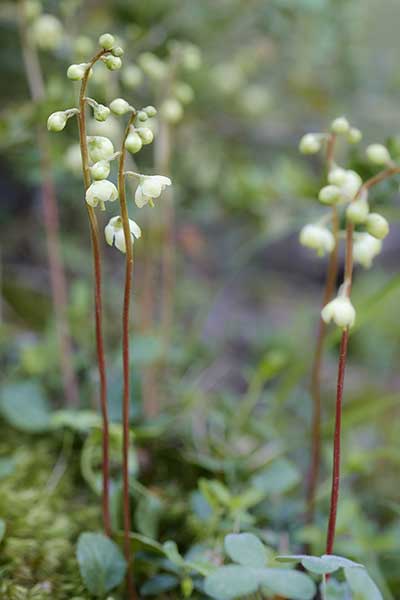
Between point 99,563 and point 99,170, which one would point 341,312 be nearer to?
point 99,170

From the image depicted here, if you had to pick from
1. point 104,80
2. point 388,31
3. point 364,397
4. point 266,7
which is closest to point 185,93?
point 104,80

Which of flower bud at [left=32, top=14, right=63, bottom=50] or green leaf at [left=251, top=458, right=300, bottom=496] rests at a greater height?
flower bud at [left=32, top=14, right=63, bottom=50]

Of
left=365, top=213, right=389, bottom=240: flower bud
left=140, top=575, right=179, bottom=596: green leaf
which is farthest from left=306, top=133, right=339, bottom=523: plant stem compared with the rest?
left=140, top=575, right=179, bottom=596: green leaf

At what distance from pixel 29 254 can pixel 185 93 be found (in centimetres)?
107

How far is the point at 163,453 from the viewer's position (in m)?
1.25

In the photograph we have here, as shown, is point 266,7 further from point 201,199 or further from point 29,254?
point 29,254

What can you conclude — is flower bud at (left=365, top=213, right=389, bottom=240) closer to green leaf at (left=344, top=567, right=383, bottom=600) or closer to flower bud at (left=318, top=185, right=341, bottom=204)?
flower bud at (left=318, top=185, right=341, bottom=204)

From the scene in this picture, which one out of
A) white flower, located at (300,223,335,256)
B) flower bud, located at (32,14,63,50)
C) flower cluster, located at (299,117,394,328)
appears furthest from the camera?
flower bud, located at (32,14,63,50)

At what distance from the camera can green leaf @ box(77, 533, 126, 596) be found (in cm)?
82

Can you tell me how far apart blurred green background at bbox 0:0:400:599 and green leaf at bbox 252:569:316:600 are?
282 millimetres

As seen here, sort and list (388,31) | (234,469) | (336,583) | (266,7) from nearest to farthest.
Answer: (336,583) < (234,469) < (266,7) < (388,31)

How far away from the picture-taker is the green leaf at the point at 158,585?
34.4 inches

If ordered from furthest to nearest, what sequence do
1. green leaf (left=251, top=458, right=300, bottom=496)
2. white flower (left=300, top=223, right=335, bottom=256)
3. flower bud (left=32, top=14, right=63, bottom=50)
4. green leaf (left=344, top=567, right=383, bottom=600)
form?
flower bud (left=32, top=14, right=63, bottom=50) < green leaf (left=251, top=458, right=300, bottom=496) < white flower (left=300, top=223, right=335, bottom=256) < green leaf (left=344, top=567, right=383, bottom=600)

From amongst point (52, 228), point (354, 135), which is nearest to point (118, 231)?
point (354, 135)
